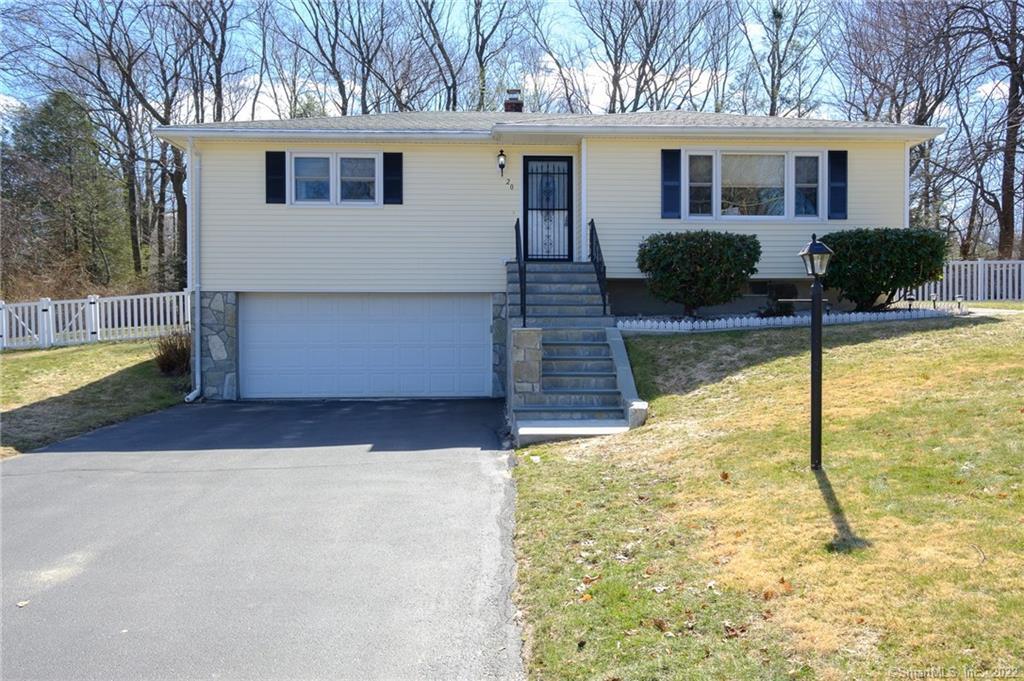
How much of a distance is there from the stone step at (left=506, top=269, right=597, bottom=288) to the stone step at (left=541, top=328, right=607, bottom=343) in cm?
184

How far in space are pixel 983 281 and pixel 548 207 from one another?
10.5 m

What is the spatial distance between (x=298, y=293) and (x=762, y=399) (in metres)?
8.78

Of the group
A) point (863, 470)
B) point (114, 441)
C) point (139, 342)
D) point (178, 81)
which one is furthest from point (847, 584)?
point (178, 81)

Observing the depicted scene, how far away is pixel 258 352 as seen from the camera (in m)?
13.7

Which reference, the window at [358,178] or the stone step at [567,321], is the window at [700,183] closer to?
the stone step at [567,321]

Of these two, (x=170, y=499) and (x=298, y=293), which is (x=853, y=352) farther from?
(x=298, y=293)

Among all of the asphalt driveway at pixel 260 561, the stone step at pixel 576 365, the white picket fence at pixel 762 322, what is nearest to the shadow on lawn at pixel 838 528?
the asphalt driveway at pixel 260 561

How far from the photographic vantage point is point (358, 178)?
13.5m

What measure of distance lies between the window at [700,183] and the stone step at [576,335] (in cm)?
377

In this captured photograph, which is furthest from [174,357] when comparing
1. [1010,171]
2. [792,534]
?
[1010,171]

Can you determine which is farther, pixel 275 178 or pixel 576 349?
pixel 275 178

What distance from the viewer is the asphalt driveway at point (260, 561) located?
3805 millimetres

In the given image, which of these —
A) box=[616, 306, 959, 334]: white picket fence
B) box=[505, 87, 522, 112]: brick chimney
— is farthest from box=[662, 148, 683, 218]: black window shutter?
box=[505, 87, 522, 112]: brick chimney

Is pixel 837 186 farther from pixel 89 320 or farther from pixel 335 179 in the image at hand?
pixel 89 320
